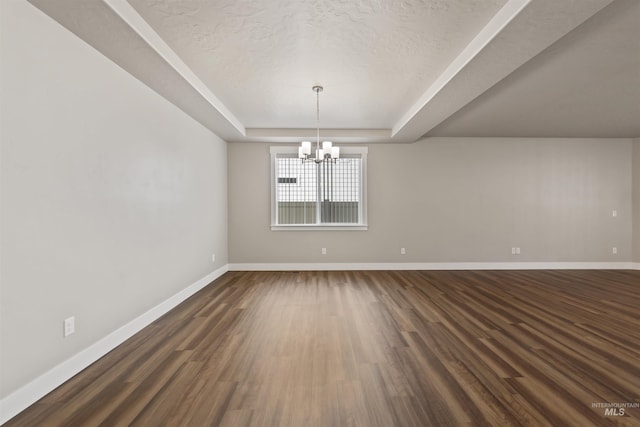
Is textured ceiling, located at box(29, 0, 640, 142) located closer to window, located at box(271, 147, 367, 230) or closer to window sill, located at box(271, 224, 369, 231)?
window, located at box(271, 147, 367, 230)

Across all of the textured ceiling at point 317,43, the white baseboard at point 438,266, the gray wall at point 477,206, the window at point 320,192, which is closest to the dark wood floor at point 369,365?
the white baseboard at point 438,266

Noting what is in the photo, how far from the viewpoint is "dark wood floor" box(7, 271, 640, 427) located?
1.68 m

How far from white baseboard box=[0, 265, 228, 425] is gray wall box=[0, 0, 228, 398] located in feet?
0.18

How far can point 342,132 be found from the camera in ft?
17.3

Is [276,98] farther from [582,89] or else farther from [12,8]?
[582,89]

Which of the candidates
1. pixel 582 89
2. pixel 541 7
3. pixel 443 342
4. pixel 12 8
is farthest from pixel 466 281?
pixel 12 8

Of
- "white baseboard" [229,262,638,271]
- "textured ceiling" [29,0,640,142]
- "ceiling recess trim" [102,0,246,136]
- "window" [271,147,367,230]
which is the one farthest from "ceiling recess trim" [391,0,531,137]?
"white baseboard" [229,262,638,271]

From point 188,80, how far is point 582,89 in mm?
4454

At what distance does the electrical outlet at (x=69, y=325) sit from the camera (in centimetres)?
203

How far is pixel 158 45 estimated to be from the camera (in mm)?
2395

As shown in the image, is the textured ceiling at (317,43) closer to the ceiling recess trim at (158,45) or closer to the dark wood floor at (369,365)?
the ceiling recess trim at (158,45)

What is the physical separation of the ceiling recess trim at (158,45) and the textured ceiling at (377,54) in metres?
0.01

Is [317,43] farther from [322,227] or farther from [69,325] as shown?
[322,227]

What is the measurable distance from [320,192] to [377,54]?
3406mm
